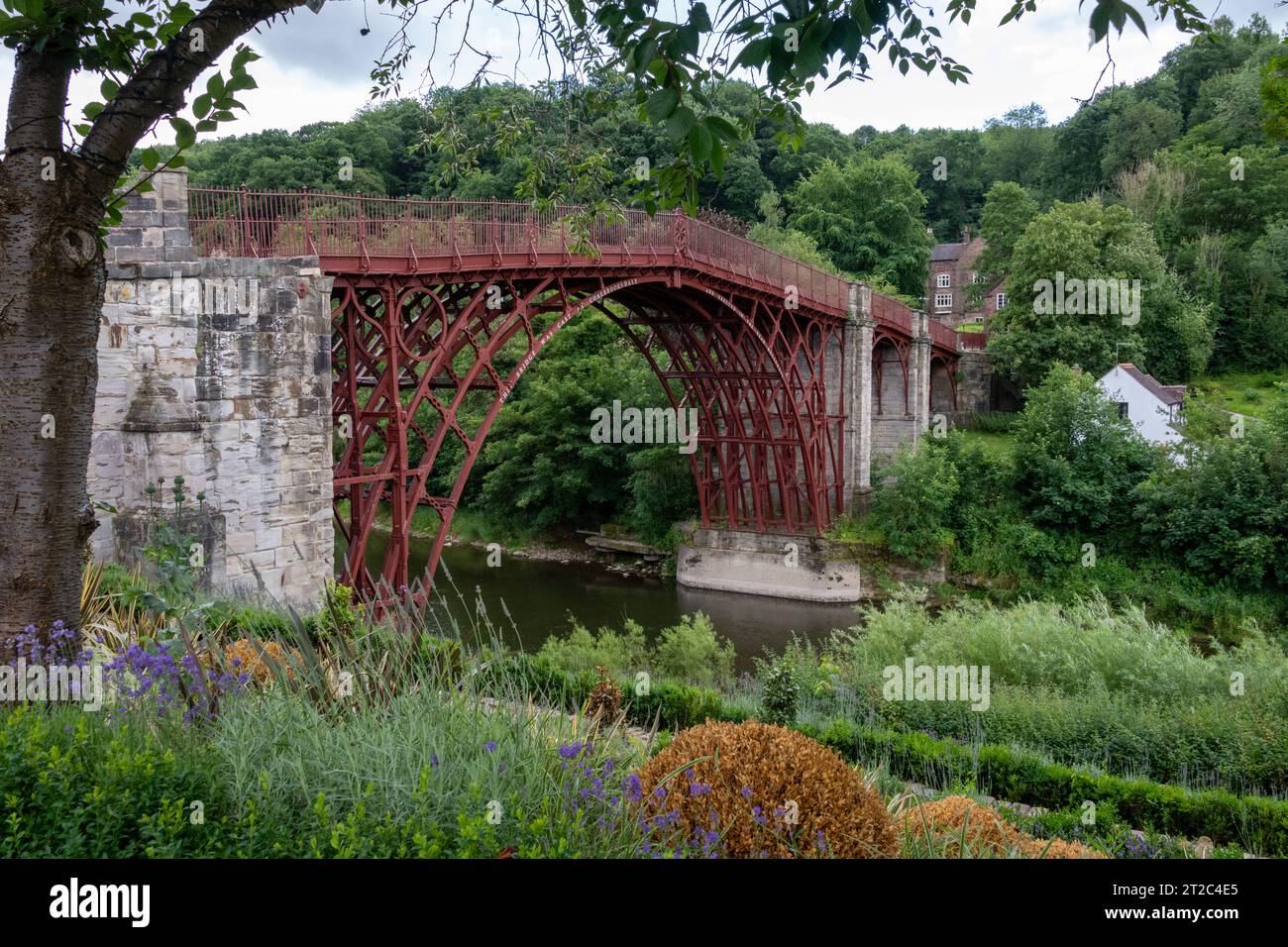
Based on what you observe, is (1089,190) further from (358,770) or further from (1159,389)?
(358,770)

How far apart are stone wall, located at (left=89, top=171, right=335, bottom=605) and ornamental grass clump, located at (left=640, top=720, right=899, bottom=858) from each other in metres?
6.65

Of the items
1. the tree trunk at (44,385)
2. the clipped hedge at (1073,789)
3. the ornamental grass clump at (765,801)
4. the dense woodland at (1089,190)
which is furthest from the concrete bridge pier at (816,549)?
the tree trunk at (44,385)

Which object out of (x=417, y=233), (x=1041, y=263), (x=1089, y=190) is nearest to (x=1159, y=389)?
(x=1041, y=263)

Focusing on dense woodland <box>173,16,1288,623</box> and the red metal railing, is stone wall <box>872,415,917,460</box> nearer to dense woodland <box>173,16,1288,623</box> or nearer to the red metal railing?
dense woodland <box>173,16,1288,623</box>

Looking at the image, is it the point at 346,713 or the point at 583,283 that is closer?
the point at 346,713

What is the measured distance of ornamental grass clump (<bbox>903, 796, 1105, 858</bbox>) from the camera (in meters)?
4.02

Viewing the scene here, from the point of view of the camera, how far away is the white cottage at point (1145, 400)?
29.0 meters

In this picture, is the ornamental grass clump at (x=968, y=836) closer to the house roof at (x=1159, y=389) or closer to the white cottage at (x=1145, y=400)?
the white cottage at (x=1145, y=400)

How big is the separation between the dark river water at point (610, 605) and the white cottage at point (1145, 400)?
10342 mm
